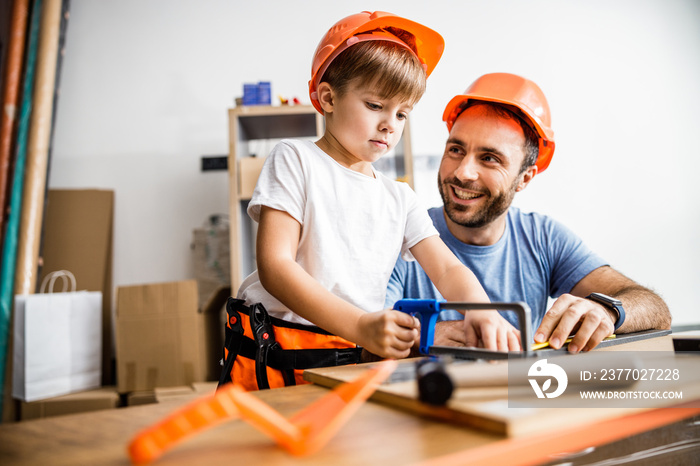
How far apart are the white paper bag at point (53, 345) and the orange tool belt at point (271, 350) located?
1.75 metres

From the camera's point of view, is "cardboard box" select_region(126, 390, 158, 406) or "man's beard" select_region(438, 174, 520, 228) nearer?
"man's beard" select_region(438, 174, 520, 228)

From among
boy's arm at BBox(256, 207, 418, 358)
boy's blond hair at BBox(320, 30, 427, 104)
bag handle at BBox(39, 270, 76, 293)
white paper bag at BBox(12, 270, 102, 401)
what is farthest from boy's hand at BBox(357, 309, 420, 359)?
bag handle at BBox(39, 270, 76, 293)

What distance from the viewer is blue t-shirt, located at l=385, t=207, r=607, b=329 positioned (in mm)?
1441

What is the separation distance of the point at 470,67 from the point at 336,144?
230cm

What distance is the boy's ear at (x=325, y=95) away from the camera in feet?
3.35

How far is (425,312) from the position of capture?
670mm

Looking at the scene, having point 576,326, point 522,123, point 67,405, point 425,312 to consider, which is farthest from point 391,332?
point 67,405

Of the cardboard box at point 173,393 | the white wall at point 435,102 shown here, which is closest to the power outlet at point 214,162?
the white wall at point 435,102

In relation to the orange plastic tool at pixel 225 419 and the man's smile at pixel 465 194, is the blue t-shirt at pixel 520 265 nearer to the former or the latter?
the man's smile at pixel 465 194

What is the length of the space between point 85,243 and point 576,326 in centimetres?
261

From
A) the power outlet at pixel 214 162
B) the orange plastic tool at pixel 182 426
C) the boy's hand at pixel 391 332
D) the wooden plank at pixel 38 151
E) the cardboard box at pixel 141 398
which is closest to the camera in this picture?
the orange plastic tool at pixel 182 426

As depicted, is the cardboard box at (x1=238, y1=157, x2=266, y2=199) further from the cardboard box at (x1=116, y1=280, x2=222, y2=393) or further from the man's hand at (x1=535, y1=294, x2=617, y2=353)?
the man's hand at (x1=535, y1=294, x2=617, y2=353)

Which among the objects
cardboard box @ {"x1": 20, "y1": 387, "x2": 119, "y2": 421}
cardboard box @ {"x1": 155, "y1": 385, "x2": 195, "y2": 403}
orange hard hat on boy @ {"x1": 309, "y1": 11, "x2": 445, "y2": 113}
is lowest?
cardboard box @ {"x1": 20, "y1": 387, "x2": 119, "y2": 421}

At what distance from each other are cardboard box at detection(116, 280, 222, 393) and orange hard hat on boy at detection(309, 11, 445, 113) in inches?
63.3
